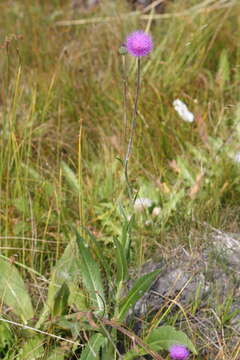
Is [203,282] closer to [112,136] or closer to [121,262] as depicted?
[121,262]

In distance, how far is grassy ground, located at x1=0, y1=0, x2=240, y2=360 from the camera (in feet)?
6.07

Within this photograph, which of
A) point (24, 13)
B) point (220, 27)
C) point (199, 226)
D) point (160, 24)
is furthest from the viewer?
point (24, 13)

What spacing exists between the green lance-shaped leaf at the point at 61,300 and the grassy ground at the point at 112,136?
90mm

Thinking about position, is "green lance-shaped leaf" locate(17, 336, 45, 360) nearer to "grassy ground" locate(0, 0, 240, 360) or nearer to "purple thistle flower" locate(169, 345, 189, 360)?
"grassy ground" locate(0, 0, 240, 360)

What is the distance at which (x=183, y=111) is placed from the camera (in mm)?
2301

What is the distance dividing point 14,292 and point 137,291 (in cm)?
40

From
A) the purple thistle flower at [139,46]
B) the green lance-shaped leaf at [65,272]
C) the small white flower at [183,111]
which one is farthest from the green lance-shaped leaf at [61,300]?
the small white flower at [183,111]

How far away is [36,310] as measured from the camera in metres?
1.67

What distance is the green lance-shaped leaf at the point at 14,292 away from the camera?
1.62 m

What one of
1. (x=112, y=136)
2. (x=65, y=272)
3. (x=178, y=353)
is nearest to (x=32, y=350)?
(x=65, y=272)

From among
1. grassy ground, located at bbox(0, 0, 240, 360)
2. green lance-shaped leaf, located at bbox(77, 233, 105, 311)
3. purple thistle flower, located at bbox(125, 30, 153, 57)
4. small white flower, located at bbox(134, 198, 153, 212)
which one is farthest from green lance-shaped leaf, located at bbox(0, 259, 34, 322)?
purple thistle flower, located at bbox(125, 30, 153, 57)

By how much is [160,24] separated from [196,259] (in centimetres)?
176

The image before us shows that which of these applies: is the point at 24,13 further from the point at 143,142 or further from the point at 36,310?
the point at 36,310

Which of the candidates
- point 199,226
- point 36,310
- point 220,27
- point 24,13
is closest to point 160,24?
point 220,27
